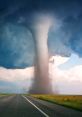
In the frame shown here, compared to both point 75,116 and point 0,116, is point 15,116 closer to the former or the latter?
point 0,116

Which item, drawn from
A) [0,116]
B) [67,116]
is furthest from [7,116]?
[67,116]

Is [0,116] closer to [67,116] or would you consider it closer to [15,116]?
[15,116]

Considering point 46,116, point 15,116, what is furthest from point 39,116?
point 15,116

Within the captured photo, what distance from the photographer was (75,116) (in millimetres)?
18281

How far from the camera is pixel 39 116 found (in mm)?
17781

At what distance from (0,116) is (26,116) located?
5.42 ft

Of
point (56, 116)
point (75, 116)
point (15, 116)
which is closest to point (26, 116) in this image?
point (15, 116)

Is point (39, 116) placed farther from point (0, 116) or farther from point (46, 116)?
point (0, 116)

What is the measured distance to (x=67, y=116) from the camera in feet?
59.6

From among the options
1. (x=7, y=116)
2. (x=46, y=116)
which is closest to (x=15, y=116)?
(x=7, y=116)

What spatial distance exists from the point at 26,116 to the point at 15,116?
0.71 meters

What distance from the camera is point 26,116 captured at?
57.9ft

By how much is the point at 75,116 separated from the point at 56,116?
142 centimetres

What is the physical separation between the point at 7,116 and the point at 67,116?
155 inches
